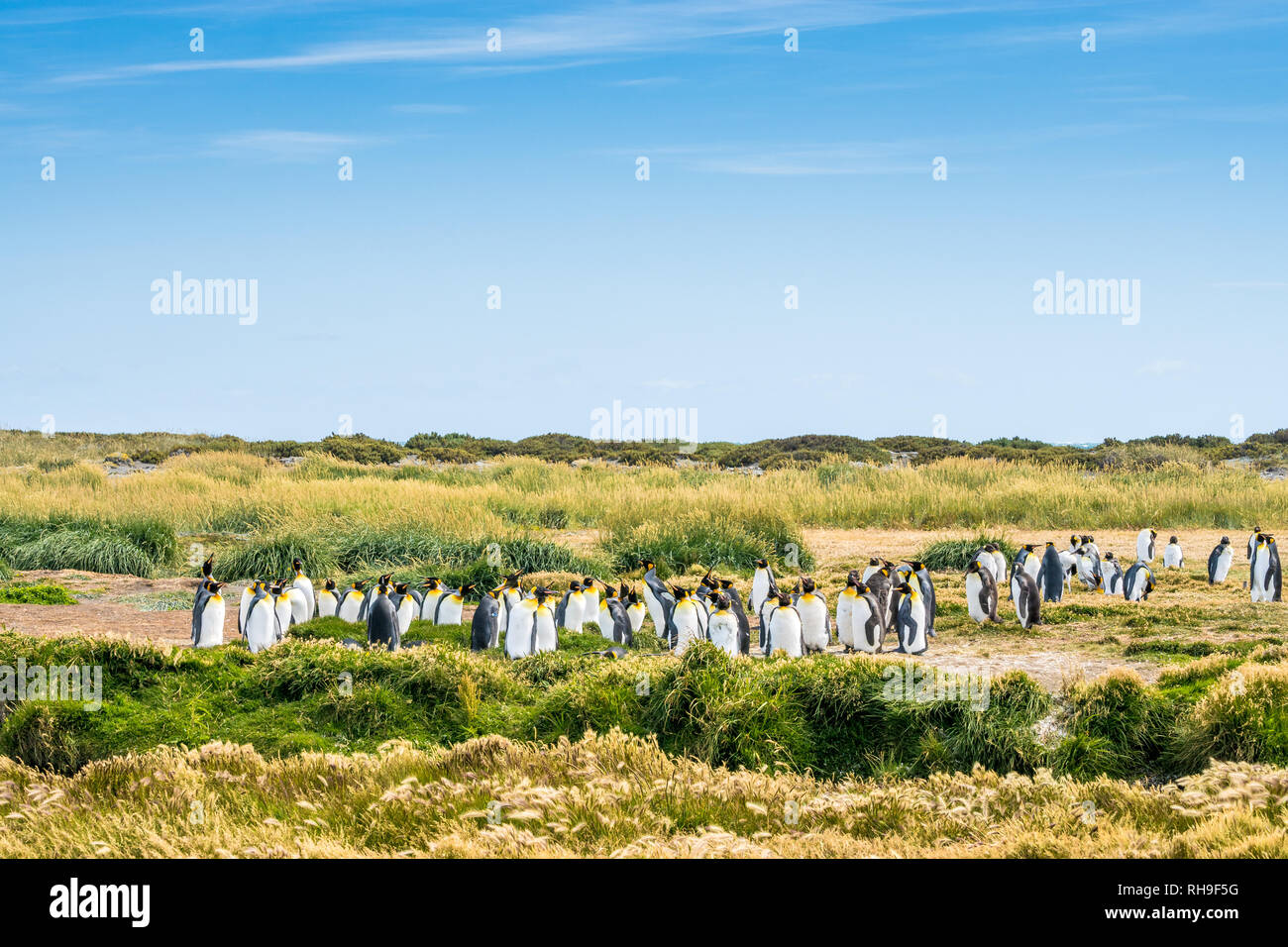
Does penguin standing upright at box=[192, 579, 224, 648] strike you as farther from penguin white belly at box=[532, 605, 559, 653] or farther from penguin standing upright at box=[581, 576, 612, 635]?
penguin standing upright at box=[581, 576, 612, 635]

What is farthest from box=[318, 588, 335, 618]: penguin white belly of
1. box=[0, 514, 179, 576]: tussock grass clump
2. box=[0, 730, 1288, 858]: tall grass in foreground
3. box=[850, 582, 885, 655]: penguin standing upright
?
box=[0, 514, 179, 576]: tussock grass clump

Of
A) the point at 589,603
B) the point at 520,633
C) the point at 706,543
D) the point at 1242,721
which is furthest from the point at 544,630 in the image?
the point at 706,543

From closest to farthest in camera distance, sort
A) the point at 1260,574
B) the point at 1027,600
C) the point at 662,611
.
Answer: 1. the point at 1027,600
2. the point at 662,611
3. the point at 1260,574

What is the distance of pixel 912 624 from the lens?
10820 millimetres

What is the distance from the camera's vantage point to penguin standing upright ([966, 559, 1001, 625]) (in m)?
12.4

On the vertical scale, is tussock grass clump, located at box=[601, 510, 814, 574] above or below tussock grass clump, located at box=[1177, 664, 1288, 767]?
above

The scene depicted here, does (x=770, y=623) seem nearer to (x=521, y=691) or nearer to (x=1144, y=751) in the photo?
(x=521, y=691)

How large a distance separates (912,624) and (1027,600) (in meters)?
2.04

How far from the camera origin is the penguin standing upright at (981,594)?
12383 millimetres

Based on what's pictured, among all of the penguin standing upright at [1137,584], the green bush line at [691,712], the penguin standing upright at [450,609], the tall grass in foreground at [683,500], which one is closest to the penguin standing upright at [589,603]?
the penguin standing upright at [450,609]

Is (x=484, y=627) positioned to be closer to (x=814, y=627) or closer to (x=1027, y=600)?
(x=814, y=627)

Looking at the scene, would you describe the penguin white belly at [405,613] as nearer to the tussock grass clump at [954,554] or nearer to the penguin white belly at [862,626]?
the penguin white belly at [862,626]

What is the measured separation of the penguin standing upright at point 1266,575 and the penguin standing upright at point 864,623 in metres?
6.23

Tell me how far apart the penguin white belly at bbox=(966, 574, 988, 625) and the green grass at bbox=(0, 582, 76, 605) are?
1155 cm
